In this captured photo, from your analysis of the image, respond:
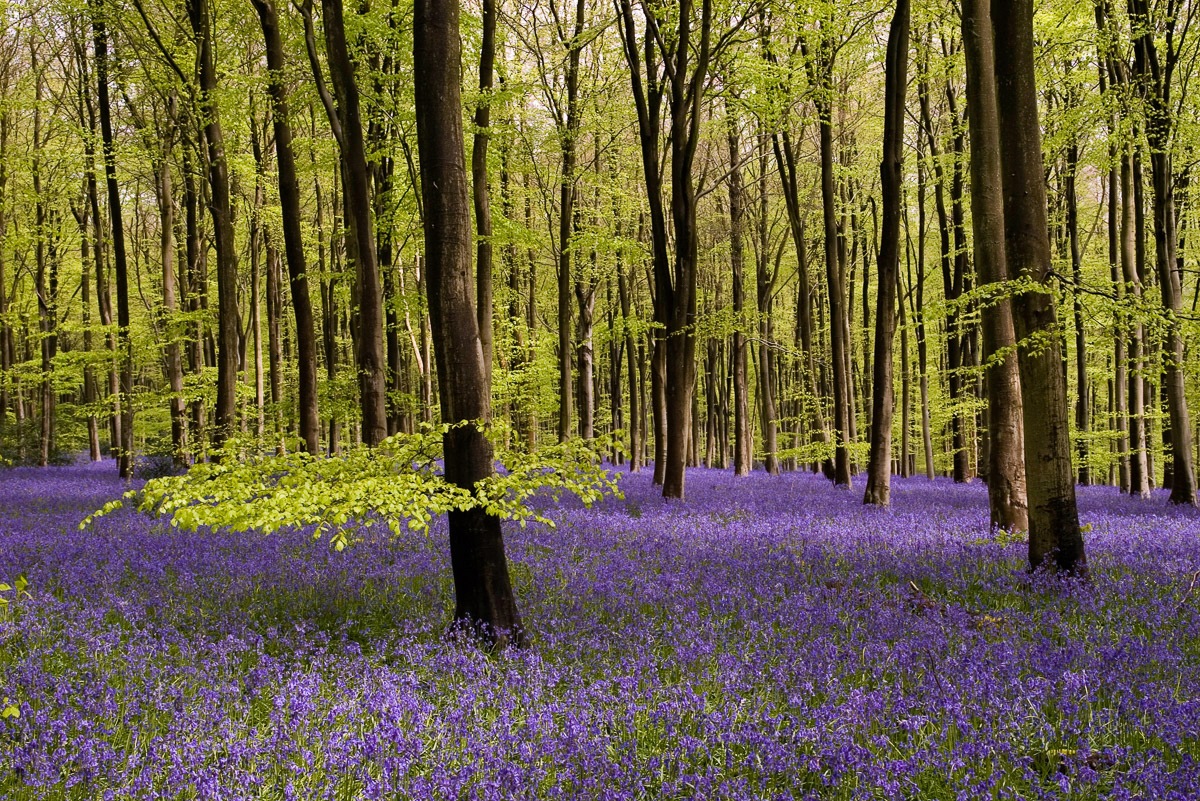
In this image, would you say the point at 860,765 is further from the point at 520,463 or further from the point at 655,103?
the point at 655,103

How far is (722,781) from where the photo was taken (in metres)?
3.56

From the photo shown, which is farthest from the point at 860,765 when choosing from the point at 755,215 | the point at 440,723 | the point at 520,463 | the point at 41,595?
the point at 755,215

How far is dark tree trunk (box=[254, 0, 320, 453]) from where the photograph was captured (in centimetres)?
1260

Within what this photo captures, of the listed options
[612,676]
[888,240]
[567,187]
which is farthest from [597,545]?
[567,187]

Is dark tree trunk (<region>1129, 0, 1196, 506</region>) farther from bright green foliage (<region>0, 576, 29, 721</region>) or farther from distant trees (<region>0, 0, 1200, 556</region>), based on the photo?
bright green foliage (<region>0, 576, 29, 721</region>)

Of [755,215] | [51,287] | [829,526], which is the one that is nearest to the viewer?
[829,526]

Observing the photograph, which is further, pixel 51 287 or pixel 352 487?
pixel 51 287

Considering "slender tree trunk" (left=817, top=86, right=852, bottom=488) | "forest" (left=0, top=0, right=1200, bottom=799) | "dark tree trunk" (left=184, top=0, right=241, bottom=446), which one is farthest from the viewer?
"slender tree trunk" (left=817, top=86, right=852, bottom=488)

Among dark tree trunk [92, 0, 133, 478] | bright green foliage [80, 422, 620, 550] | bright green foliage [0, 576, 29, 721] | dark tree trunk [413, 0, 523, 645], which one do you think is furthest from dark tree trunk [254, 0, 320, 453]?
dark tree trunk [413, 0, 523, 645]

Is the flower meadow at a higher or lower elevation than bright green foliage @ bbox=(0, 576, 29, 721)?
lower

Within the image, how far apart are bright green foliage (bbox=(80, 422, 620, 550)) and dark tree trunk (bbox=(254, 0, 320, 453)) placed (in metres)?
7.31

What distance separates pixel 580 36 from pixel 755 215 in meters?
14.8

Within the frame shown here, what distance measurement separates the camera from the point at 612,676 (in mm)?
4809

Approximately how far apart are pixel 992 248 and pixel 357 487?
8006mm
